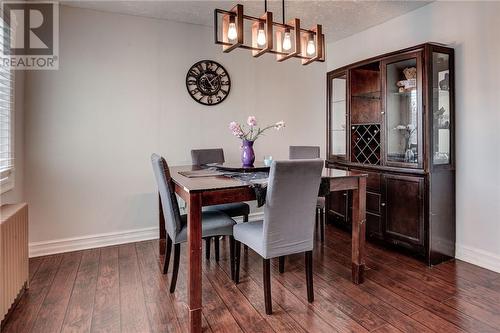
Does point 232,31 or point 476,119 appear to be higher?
point 232,31

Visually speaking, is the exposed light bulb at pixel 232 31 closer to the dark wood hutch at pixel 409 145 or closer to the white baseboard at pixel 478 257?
the dark wood hutch at pixel 409 145

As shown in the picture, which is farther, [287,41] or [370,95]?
[370,95]

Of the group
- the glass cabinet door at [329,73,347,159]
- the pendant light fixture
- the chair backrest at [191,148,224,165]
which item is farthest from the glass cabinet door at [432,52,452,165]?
the chair backrest at [191,148,224,165]

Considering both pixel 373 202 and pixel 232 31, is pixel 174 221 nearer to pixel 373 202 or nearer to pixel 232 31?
pixel 232 31

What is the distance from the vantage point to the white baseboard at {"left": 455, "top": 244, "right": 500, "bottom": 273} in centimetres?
261

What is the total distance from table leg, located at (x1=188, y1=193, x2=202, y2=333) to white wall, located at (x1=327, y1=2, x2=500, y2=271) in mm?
2489

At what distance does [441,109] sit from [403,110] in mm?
315

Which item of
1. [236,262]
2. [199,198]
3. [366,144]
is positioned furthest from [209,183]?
[366,144]

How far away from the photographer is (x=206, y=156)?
3.38 metres

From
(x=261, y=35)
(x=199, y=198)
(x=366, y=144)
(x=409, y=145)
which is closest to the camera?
(x=199, y=198)

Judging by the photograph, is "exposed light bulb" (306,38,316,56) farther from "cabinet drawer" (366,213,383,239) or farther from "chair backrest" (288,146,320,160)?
"cabinet drawer" (366,213,383,239)

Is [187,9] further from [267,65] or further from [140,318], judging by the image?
[140,318]

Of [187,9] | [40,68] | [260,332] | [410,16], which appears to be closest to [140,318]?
[260,332]

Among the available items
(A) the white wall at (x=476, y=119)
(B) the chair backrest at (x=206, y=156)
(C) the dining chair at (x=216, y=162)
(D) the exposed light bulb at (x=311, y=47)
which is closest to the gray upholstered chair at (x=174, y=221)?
(C) the dining chair at (x=216, y=162)
